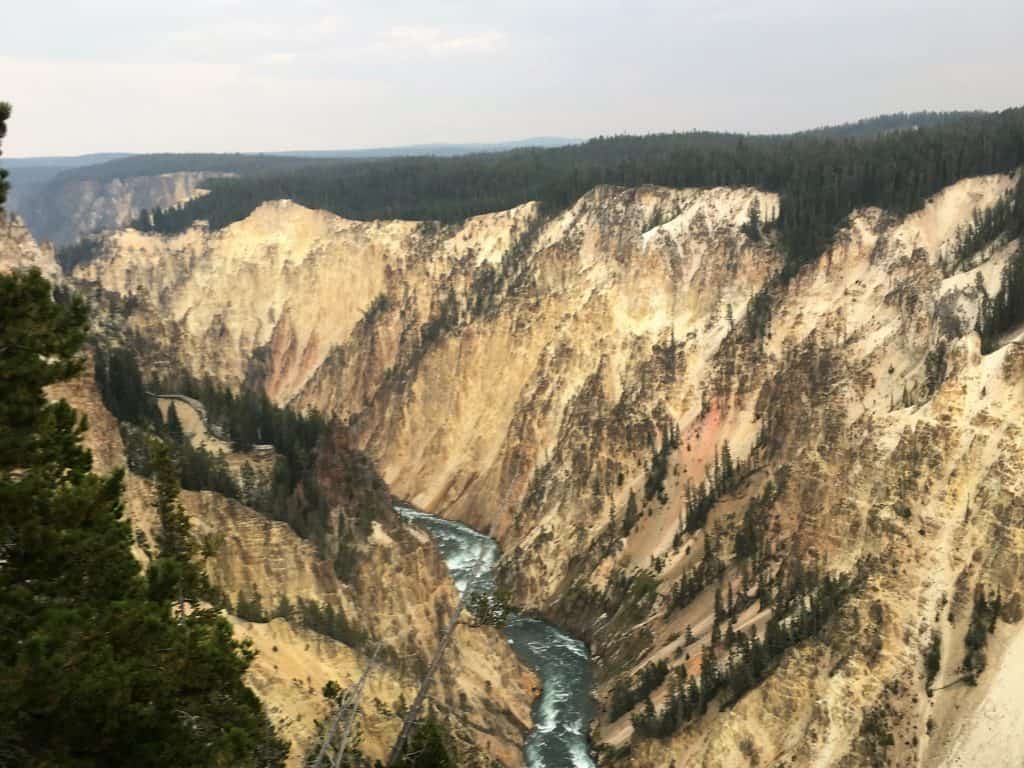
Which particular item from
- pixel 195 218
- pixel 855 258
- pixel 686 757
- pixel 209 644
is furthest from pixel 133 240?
pixel 209 644

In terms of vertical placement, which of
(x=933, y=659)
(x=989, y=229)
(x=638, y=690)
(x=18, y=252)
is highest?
(x=989, y=229)

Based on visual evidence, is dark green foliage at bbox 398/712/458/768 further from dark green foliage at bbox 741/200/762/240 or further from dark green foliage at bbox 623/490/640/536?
dark green foliage at bbox 741/200/762/240

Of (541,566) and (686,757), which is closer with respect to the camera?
(686,757)

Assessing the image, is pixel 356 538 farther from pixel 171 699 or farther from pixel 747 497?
pixel 171 699

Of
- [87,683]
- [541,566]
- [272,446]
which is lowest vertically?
[541,566]

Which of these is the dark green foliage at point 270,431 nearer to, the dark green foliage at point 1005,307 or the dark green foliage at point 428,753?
the dark green foliage at point 428,753

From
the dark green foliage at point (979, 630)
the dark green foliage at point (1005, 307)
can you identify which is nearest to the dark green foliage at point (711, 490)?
the dark green foliage at point (1005, 307)

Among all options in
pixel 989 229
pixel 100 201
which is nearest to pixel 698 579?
pixel 989 229

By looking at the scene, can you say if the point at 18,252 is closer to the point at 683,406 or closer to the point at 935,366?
the point at 683,406
